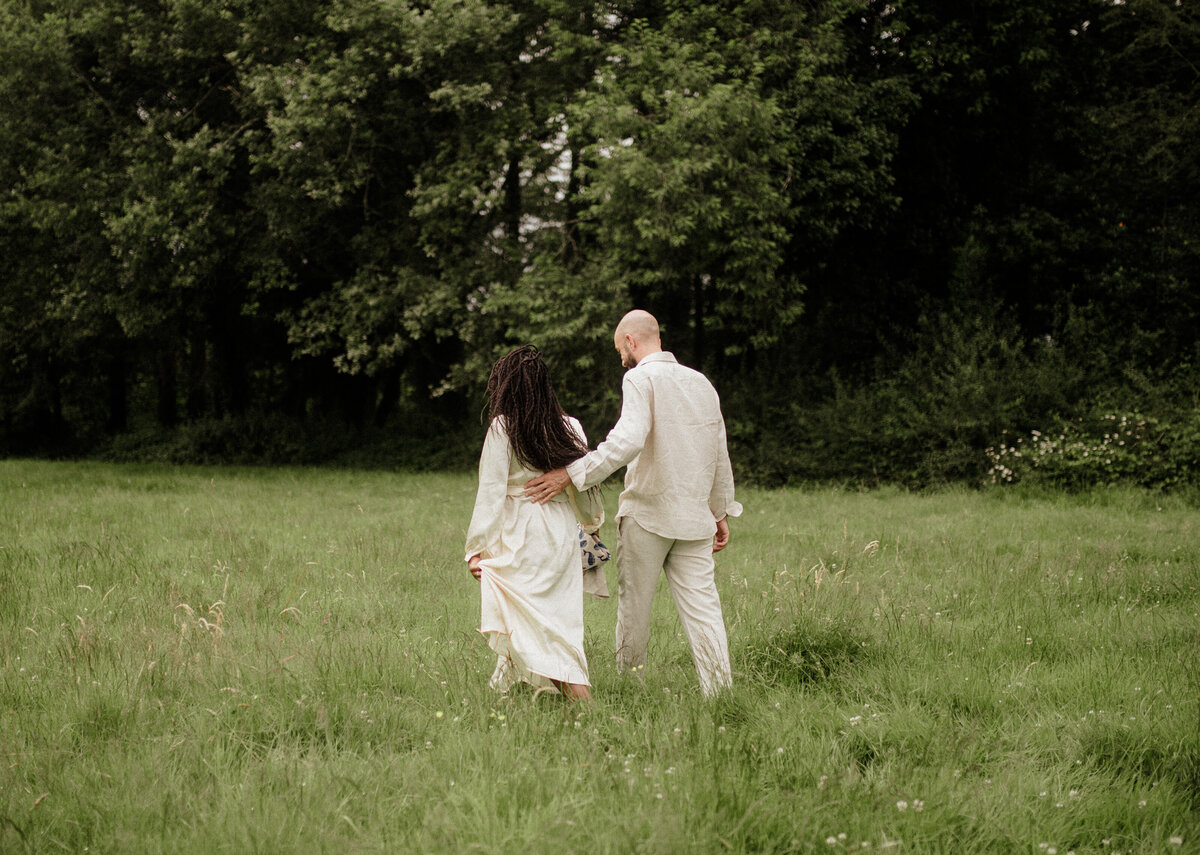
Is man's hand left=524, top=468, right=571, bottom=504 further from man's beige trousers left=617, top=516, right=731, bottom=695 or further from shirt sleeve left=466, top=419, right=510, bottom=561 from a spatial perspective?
man's beige trousers left=617, top=516, right=731, bottom=695

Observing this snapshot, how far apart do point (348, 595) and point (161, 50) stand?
16.8m

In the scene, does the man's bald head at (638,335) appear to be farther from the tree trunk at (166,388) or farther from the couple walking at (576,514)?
the tree trunk at (166,388)

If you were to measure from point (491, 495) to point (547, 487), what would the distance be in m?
0.28

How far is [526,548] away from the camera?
4270 mm

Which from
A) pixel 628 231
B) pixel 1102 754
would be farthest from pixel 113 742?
pixel 628 231

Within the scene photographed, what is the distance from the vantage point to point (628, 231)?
1519cm

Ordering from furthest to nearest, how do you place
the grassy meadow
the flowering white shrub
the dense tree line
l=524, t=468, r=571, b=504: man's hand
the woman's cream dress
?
the dense tree line < the flowering white shrub < l=524, t=468, r=571, b=504: man's hand < the woman's cream dress < the grassy meadow

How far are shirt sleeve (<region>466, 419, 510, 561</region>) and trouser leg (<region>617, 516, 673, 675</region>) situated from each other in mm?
698

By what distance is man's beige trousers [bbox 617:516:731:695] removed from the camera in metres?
4.56

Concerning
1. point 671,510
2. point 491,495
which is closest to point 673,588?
point 671,510

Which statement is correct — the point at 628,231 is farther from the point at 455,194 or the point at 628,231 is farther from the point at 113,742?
the point at 113,742

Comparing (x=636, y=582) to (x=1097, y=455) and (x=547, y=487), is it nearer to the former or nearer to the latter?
(x=547, y=487)

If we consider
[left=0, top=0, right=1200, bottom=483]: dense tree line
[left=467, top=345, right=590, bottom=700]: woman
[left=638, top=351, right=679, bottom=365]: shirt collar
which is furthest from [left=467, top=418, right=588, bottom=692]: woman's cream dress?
[left=0, top=0, right=1200, bottom=483]: dense tree line

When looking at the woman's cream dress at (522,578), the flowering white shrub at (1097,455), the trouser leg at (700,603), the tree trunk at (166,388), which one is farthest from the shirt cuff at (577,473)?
the tree trunk at (166,388)
